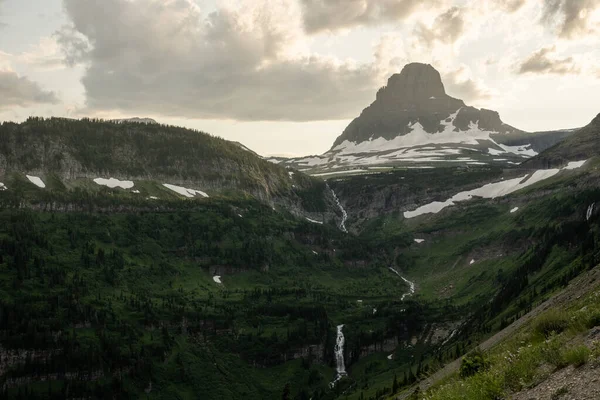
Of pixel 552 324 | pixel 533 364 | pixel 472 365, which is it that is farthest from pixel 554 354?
pixel 472 365

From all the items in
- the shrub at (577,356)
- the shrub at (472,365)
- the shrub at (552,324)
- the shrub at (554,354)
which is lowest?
the shrub at (472,365)

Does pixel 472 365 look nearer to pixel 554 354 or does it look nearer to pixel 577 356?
pixel 554 354

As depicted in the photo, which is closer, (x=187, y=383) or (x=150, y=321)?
(x=187, y=383)

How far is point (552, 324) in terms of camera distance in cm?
2917

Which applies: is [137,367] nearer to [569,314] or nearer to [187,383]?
[187,383]

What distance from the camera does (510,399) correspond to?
21500 mm

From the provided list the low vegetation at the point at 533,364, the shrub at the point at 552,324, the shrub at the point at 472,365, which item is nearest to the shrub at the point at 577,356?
the low vegetation at the point at 533,364

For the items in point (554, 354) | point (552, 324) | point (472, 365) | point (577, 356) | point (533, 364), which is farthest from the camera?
point (472, 365)

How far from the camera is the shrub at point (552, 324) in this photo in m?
28.8

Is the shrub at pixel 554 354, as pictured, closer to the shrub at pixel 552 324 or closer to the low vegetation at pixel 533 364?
the low vegetation at pixel 533 364

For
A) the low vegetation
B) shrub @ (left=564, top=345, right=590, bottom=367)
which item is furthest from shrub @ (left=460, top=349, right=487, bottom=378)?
shrub @ (left=564, top=345, right=590, bottom=367)

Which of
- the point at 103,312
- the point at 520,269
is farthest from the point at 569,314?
the point at 103,312

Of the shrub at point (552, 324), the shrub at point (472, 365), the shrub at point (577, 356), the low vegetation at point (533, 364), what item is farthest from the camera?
the shrub at point (472, 365)

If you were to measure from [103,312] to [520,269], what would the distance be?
147 metres
